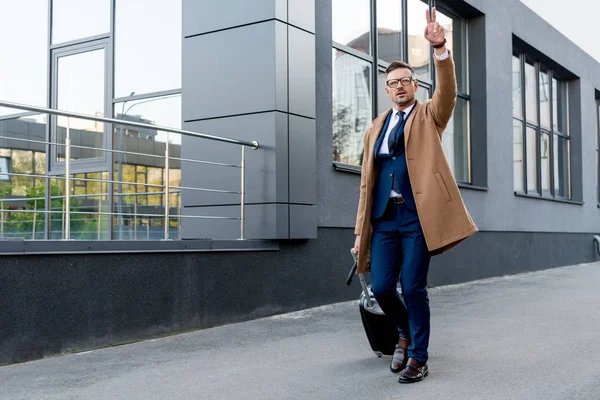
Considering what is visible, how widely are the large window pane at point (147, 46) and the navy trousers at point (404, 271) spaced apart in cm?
514

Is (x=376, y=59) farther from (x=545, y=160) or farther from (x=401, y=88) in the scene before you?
(x=545, y=160)

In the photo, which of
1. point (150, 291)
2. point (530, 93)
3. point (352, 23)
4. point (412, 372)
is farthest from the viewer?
point (530, 93)

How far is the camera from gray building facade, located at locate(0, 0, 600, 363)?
5746 millimetres

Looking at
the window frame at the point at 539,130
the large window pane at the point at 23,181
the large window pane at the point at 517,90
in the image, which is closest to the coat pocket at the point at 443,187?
the large window pane at the point at 23,181

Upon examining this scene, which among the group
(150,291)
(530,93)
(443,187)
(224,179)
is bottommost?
(150,291)

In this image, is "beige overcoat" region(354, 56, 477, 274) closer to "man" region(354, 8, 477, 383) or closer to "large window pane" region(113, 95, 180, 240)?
"man" region(354, 8, 477, 383)

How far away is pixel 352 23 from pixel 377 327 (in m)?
5.83

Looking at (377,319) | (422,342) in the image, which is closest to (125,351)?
(377,319)

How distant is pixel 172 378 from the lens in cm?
475

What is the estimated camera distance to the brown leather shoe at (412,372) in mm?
4352

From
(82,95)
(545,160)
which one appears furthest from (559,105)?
(82,95)

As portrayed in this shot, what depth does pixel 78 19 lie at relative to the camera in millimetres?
10141

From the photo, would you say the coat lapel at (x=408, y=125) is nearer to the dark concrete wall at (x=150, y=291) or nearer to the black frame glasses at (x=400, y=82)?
the black frame glasses at (x=400, y=82)

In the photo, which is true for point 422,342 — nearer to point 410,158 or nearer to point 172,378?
point 410,158
